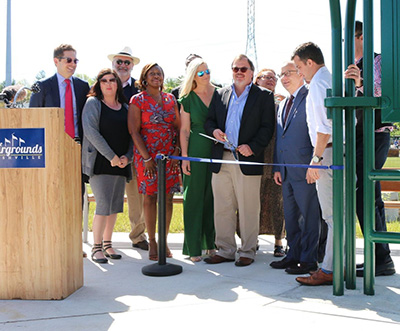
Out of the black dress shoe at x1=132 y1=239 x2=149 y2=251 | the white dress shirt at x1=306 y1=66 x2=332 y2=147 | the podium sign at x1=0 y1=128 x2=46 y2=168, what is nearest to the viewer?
the podium sign at x1=0 y1=128 x2=46 y2=168

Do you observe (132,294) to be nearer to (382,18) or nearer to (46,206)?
(46,206)

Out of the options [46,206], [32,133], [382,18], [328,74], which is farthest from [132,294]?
[382,18]

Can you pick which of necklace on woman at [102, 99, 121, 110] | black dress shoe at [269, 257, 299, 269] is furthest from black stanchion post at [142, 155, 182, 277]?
necklace on woman at [102, 99, 121, 110]

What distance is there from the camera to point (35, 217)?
4.39 m

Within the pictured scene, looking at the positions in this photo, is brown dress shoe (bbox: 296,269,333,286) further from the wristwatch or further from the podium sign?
the podium sign

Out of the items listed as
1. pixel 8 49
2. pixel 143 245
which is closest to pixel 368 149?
pixel 143 245

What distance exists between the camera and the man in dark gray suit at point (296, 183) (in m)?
5.46

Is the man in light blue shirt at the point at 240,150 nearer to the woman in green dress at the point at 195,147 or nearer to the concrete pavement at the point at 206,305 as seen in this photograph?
the woman in green dress at the point at 195,147

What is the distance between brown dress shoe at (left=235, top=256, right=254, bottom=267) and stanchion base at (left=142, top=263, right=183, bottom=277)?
2.26ft

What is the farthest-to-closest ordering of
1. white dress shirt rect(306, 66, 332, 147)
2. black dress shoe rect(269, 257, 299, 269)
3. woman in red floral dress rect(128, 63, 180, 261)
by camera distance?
1. woman in red floral dress rect(128, 63, 180, 261)
2. black dress shoe rect(269, 257, 299, 269)
3. white dress shirt rect(306, 66, 332, 147)

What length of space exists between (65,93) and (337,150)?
10.6 feet

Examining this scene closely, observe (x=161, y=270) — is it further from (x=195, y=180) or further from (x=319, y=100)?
(x=319, y=100)

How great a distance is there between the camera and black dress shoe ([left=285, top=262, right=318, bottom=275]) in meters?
5.38

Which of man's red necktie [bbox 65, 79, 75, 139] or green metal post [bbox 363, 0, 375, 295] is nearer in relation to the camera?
green metal post [bbox 363, 0, 375, 295]
